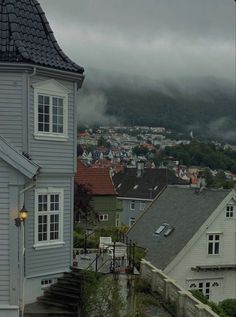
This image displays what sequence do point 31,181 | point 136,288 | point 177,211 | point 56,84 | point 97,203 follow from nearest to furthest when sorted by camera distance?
point 31,181
point 56,84
point 136,288
point 177,211
point 97,203

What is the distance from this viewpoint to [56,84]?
18.6m

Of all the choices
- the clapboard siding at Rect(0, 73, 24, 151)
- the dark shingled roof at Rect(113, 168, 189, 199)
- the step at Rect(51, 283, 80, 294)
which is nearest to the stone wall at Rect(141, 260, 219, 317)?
the step at Rect(51, 283, 80, 294)

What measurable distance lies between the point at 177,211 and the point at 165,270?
6.38 metres

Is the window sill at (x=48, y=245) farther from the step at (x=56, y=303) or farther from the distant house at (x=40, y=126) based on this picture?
the step at (x=56, y=303)

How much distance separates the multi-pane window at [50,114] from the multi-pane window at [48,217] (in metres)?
2.01

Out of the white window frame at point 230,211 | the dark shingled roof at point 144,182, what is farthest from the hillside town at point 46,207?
the dark shingled roof at point 144,182

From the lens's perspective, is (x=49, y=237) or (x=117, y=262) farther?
(x=117, y=262)

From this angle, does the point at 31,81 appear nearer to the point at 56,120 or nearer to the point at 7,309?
the point at 56,120

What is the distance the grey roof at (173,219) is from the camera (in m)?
34.0

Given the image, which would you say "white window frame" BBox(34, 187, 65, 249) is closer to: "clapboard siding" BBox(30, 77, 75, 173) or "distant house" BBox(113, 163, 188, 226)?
"clapboard siding" BBox(30, 77, 75, 173)

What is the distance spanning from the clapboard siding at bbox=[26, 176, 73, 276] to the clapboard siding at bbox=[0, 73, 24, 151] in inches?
66.1

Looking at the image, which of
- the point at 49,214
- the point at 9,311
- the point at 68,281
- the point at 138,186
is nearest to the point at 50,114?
the point at 49,214

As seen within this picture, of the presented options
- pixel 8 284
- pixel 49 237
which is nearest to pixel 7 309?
pixel 8 284

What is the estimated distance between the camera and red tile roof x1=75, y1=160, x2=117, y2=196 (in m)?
64.5
